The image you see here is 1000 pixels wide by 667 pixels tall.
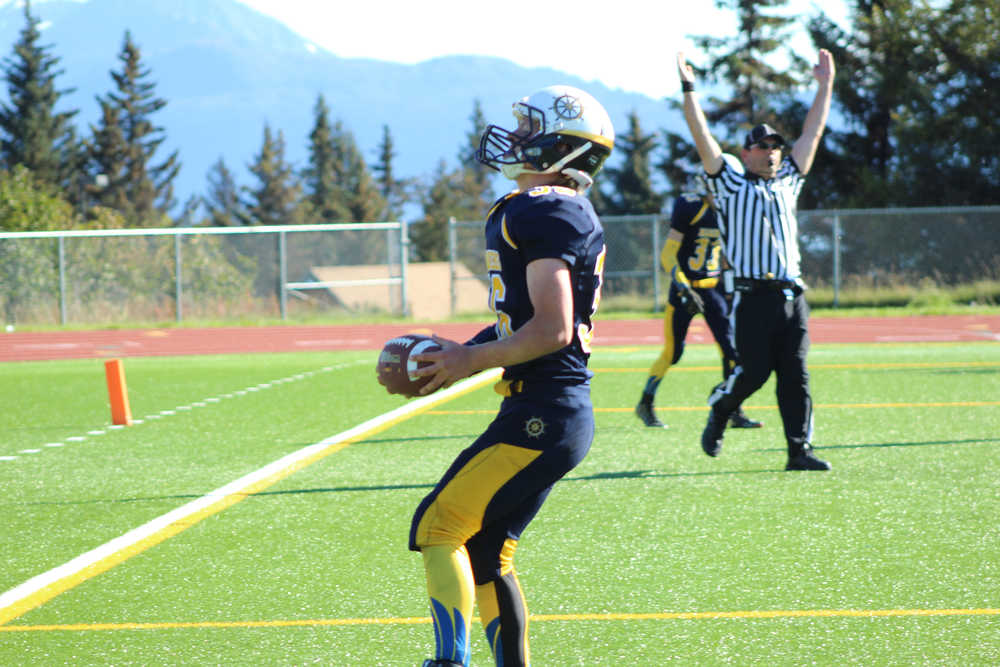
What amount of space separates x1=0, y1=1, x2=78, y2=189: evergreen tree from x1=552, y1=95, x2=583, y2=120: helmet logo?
195 ft

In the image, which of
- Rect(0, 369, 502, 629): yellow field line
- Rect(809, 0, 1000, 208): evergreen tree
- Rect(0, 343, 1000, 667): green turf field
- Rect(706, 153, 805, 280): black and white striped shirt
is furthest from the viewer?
Rect(809, 0, 1000, 208): evergreen tree

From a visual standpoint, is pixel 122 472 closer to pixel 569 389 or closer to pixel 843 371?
pixel 569 389

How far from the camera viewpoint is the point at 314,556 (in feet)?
17.4

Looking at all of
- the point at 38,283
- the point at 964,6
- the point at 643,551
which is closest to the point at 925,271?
the point at 964,6

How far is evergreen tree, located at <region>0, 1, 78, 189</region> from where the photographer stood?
58.4 m

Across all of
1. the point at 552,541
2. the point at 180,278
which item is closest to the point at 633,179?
the point at 180,278

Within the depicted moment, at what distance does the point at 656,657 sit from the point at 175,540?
2639 mm

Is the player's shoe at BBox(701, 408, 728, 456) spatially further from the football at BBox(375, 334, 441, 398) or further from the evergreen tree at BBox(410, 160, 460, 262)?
the evergreen tree at BBox(410, 160, 460, 262)

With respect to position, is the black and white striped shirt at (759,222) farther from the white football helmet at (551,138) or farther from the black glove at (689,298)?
the white football helmet at (551,138)

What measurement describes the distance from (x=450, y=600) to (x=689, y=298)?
6.06m

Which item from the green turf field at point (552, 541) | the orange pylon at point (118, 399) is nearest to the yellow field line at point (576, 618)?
the green turf field at point (552, 541)

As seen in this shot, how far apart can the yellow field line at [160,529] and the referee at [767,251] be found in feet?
9.10

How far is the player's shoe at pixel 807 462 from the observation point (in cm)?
711

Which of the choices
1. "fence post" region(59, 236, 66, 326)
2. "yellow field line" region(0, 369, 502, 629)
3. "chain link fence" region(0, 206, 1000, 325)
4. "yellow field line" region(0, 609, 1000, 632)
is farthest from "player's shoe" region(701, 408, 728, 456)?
"fence post" region(59, 236, 66, 326)
